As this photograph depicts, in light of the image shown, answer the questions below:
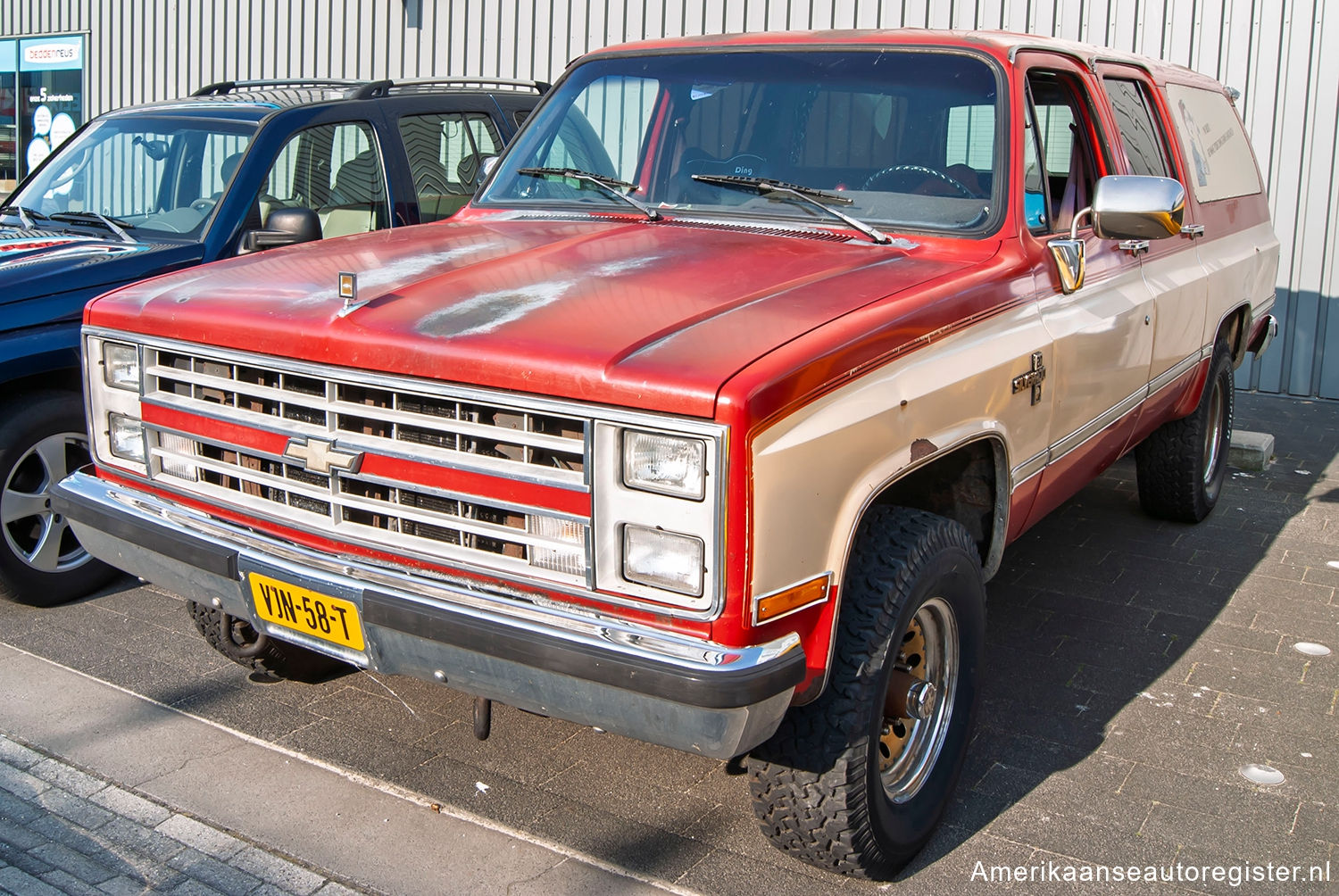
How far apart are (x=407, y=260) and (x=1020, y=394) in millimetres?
1776

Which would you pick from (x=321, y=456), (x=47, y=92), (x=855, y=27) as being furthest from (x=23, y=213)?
(x=47, y=92)

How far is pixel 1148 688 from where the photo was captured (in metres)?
4.14

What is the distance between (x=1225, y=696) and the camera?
161 inches

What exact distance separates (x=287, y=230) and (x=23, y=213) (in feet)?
5.26

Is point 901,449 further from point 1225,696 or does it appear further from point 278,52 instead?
point 278,52

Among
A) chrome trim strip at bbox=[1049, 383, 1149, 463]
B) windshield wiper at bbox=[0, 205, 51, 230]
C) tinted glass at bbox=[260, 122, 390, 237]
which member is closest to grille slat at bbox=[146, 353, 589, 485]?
chrome trim strip at bbox=[1049, 383, 1149, 463]

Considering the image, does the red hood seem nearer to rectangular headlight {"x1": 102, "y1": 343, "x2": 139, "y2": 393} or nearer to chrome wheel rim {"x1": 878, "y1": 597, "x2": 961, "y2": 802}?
rectangular headlight {"x1": 102, "y1": 343, "x2": 139, "y2": 393}

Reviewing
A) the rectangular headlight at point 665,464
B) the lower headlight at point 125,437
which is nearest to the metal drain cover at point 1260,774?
the rectangular headlight at point 665,464

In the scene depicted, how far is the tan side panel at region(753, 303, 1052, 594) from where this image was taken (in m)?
2.51

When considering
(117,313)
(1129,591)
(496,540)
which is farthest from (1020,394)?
(117,313)

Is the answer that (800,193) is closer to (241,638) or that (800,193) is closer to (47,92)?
(241,638)

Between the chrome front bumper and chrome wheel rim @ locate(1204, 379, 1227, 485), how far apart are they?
14.3 feet

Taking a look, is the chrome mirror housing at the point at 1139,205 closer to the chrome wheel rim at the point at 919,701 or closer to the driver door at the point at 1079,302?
the driver door at the point at 1079,302

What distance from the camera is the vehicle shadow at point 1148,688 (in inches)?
128
